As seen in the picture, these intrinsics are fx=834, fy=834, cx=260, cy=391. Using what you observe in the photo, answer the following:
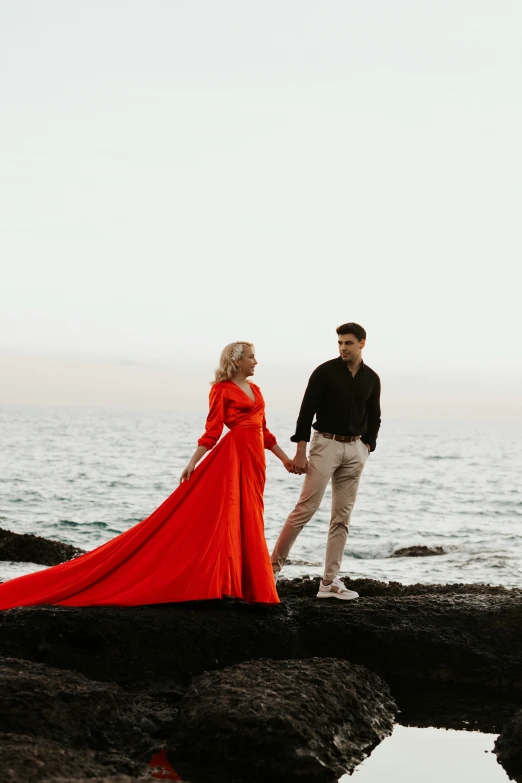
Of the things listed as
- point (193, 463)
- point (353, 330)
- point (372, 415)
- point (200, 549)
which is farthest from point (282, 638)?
point (353, 330)

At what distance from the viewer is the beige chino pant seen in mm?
7355

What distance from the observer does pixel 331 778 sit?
5004mm

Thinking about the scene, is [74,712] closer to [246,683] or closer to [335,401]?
[246,683]

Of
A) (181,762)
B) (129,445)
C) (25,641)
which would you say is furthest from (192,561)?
(129,445)

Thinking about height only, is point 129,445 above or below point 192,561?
below

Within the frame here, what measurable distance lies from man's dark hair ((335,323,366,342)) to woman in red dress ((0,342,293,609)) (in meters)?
0.88

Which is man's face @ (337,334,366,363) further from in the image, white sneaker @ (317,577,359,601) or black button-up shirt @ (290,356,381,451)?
white sneaker @ (317,577,359,601)

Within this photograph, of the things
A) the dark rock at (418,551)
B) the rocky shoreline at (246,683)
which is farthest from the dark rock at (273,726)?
the dark rock at (418,551)

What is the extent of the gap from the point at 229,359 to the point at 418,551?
12.8 metres

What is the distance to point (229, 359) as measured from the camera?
722cm

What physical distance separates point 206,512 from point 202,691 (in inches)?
71.1

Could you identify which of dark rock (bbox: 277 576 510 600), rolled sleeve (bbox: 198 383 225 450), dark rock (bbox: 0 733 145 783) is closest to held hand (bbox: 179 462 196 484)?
rolled sleeve (bbox: 198 383 225 450)

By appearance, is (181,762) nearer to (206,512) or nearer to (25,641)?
(25,641)

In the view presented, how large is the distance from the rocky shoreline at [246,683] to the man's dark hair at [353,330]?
237 centimetres
